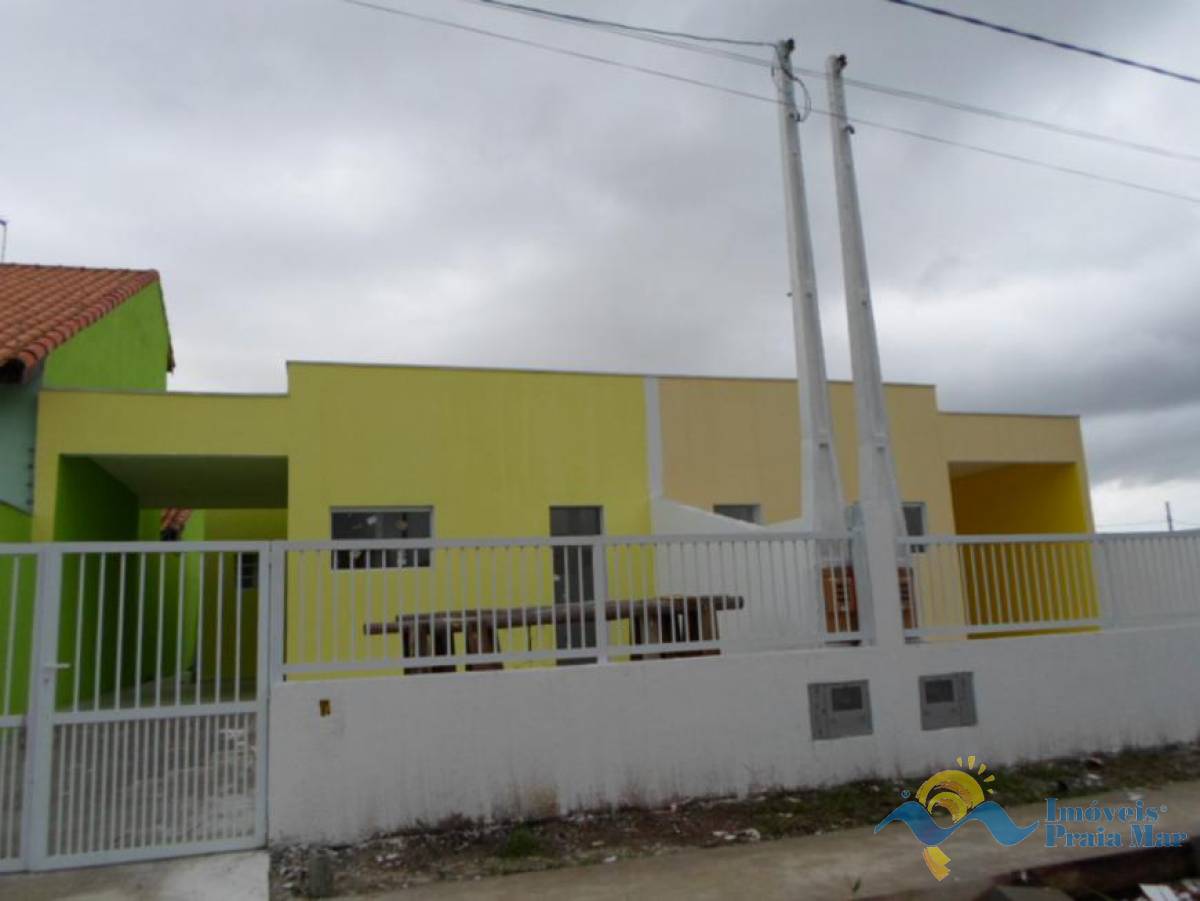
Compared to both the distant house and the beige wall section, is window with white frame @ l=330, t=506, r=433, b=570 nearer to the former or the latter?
the distant house

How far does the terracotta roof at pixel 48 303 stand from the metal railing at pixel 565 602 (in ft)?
12.9

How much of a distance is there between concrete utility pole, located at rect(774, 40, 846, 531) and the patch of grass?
3537 mm

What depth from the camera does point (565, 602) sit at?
22.5 ft

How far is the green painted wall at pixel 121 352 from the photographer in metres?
10.5

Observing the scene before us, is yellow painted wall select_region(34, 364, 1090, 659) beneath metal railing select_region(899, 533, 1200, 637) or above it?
above

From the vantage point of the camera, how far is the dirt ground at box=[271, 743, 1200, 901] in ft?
16.6

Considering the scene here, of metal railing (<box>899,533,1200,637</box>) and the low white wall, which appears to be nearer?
the low white wall

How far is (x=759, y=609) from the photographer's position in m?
6.91

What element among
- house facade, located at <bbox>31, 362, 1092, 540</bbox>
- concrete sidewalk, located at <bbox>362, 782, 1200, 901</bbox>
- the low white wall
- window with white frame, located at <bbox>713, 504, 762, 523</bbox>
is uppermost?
house facade, located at <bbox>31, 362, 1092, 540</bbox>

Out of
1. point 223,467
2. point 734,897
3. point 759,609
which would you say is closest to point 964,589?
point 759,609

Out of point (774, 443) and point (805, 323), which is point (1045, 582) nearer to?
point (805, 323)

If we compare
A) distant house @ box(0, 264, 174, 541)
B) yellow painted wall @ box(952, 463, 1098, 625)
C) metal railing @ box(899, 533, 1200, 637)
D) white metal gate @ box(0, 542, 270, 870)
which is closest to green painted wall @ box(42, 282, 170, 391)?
distant house @ box(0, 264, 174, 541)

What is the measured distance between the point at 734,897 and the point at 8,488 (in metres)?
8.19

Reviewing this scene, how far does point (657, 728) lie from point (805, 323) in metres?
3.94
